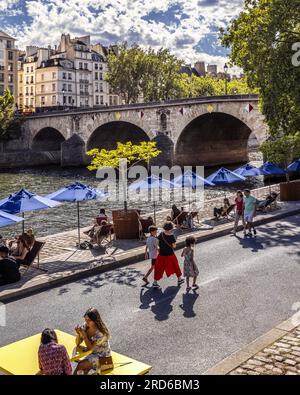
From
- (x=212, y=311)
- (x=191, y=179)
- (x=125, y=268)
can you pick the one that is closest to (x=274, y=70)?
(x=191, y=179)

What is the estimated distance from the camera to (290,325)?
30.9 ft

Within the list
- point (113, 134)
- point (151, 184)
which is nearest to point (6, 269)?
point (151, 184)

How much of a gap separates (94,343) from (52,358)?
0.74 meters

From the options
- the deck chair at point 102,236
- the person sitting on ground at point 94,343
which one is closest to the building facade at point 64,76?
the deck chair at point 102,236

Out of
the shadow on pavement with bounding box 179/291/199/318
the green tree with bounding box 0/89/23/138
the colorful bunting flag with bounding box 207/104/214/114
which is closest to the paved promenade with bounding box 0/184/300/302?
the shadow on pavement with bounding box 179/291/199/318

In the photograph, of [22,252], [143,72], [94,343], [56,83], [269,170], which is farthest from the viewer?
[56,83]

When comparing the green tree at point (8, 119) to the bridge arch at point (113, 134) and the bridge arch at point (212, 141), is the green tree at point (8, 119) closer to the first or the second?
the bridge arch at point (113, 134)

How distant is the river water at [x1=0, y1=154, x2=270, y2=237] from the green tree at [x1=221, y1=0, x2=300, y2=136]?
871cm

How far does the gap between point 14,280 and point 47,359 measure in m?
6.22

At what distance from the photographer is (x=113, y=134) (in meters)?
67.8

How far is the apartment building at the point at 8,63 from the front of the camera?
3428 inches

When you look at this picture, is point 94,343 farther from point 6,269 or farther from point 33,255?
point 33,255

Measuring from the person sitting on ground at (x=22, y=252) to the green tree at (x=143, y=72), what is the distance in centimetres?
6754
